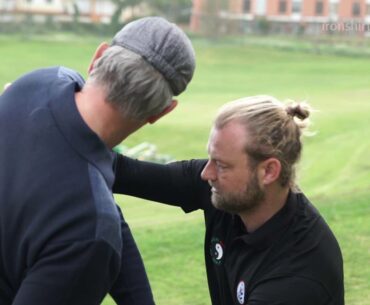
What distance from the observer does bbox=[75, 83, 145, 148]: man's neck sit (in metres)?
1.87

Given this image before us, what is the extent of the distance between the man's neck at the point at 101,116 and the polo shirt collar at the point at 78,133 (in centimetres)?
1

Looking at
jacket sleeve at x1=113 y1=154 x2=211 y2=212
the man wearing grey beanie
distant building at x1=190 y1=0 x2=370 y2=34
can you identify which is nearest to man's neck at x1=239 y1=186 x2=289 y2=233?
jacket sleeve at x1=113 y1=154 x2=211 y2=212

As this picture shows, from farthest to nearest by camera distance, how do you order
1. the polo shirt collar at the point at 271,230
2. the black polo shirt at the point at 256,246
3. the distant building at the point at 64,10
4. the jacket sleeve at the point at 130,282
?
the distant building at the point at 64,10
the polo shirt collar at the point at 271,230
the black polo shirt at the point at 256,246
the jacket sleeve at the point at 130,282

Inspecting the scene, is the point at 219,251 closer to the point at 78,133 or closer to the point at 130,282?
the point at 130,282

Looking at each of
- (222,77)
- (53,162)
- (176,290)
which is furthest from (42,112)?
(222,77)

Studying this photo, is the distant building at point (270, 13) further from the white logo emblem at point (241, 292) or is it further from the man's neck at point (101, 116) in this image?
the man's neck at point (101, 116)

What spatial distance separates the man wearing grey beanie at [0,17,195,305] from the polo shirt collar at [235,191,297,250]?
71cm

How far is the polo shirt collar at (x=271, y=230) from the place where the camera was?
253cm

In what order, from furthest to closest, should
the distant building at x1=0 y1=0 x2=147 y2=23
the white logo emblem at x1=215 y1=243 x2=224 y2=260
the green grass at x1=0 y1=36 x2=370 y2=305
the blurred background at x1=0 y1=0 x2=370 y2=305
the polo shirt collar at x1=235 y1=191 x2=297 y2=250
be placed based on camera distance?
the distant building at x1=0 y1=0 x2=147 y2=23, the blurred background at x1=0 y1=0 x2=370 y2=305, the green grass at x1=0 y1=36 x2=370 y2=305, the white logo emblem at x1=215 y1=243 x2=224 y2=260, the polo shirt collar at x1=235 y1=191 x2=297 y2=250

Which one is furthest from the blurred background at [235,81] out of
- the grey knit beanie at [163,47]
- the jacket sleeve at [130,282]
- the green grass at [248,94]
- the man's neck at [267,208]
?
the grey knit beanie at [163,47]

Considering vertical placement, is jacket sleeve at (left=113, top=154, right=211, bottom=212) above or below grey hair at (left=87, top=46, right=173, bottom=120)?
below

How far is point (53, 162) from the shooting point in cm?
185

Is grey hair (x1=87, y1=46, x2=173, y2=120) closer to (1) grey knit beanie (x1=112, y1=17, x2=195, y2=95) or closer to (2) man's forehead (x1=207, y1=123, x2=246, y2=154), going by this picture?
(1) grey knit beanie (x1=112, y1=17, x2=195, y2=95)

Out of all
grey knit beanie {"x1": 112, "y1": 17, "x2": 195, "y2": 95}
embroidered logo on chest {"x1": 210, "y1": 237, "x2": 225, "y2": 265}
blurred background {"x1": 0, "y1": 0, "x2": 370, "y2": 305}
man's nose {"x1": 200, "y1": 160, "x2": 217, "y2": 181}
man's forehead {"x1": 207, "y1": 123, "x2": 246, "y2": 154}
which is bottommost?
blurred background {"x1": 0, "y1": 0, "x2": 370, "y2": 305}
